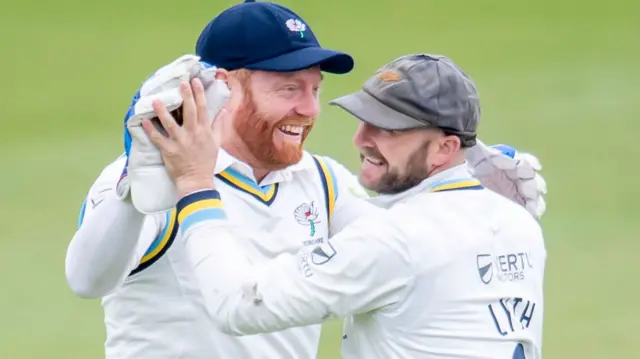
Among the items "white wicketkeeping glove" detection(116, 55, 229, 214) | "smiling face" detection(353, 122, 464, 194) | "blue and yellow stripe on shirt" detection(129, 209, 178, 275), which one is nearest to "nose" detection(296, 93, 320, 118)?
"smiling face" detection(353, 122, 464, 194)

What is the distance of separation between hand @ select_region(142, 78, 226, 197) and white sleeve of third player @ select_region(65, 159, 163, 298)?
20 centimetres

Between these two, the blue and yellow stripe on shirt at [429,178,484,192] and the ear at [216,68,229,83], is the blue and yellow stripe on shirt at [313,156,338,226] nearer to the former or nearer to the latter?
the ear at [216,68,229,83]

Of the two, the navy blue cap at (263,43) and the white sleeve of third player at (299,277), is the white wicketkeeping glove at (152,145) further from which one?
the navy blue cap at (263,43)

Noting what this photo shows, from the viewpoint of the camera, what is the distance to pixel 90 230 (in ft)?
12.8

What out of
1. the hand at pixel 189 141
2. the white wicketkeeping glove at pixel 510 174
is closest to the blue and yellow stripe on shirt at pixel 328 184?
the white wicketkeeping glove at pixel 510 174

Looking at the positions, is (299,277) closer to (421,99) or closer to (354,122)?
(421,99)

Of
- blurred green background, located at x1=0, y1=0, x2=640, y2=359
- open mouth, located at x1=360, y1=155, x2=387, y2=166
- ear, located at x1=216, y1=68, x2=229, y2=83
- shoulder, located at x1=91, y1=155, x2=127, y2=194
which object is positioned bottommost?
blurred green background, located at x1=0, y1=0, x2=640, y2=359

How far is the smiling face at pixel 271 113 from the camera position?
4.57 m

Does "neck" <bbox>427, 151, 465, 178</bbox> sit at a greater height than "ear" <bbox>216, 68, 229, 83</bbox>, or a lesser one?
lesser

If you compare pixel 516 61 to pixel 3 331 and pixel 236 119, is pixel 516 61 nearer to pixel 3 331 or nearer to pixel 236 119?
pixel 3 331

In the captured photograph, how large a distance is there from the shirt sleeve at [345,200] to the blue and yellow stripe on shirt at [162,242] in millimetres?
700

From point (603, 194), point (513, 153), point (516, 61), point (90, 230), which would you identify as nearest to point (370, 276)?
point (90, 230)

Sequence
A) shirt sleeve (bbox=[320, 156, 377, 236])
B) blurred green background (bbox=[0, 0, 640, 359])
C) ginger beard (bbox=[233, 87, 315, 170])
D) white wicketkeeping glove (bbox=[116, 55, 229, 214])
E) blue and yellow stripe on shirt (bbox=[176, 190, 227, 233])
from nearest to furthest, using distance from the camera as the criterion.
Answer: white wicketkeeping glove (bbox=[116, 55, 229, 214])
blue and yellow stripe on shirt (bbox=[176, 190, 227, 233])
ginger beard (bbox=[233, 87, 315, 170])
shirt sleeve (bbox=[320, 156, 377, 236])
blurred green background (bbox=[0, 0, 640, 359])

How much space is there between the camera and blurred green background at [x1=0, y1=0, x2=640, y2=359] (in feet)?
27.8
